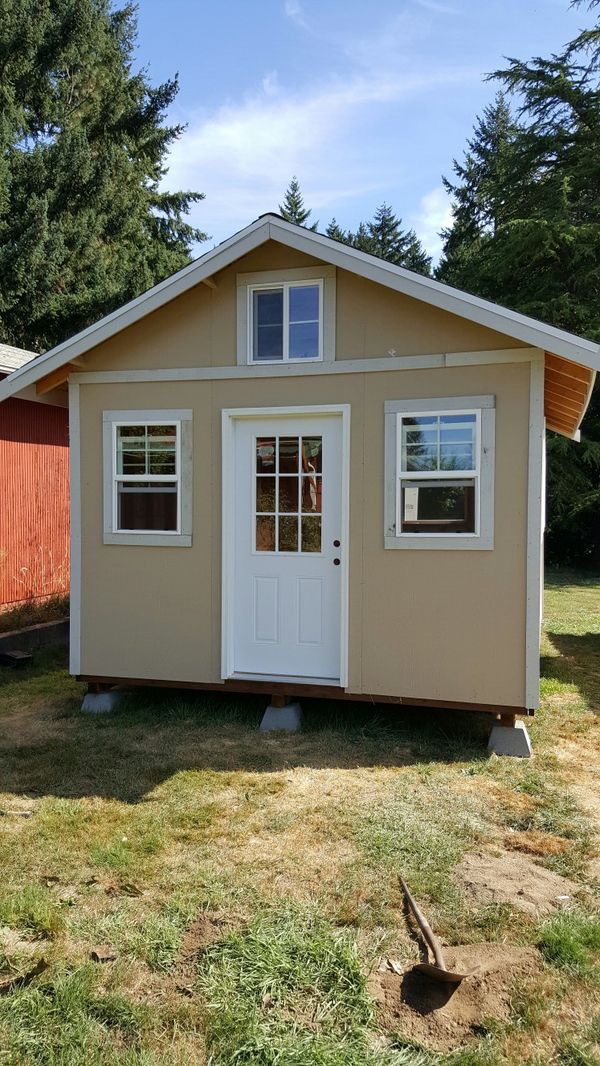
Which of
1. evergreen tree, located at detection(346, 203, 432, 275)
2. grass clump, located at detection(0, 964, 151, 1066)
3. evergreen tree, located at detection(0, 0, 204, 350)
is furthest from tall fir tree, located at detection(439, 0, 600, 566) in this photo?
evergreen tree, located at detection(346, 203, 432, 275)

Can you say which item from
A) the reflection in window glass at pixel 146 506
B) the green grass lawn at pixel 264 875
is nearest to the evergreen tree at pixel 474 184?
the reflection in window glass at pixel 146 506

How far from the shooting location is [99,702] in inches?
247

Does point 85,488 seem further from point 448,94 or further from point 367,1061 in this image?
point 448,94

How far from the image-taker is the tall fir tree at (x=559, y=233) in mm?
17406

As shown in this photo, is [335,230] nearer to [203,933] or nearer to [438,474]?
[438,474]

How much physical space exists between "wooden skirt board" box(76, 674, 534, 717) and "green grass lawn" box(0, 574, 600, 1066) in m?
0.28

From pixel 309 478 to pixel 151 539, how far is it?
1.43m

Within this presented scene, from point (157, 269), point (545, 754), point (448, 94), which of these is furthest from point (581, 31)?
point (545, 754)

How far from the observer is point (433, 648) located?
542cm

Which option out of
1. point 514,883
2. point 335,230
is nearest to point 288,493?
point 514,883

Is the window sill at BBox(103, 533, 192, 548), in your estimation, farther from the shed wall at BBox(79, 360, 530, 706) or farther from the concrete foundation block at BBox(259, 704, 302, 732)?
the concrete foundation block at BBox(259, 704, 302, 732)

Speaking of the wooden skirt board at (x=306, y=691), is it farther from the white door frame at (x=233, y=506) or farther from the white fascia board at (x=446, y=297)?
the white fascia board at (x=446, y=297)

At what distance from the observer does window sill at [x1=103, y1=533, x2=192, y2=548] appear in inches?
234

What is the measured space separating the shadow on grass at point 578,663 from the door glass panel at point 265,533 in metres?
3.27
